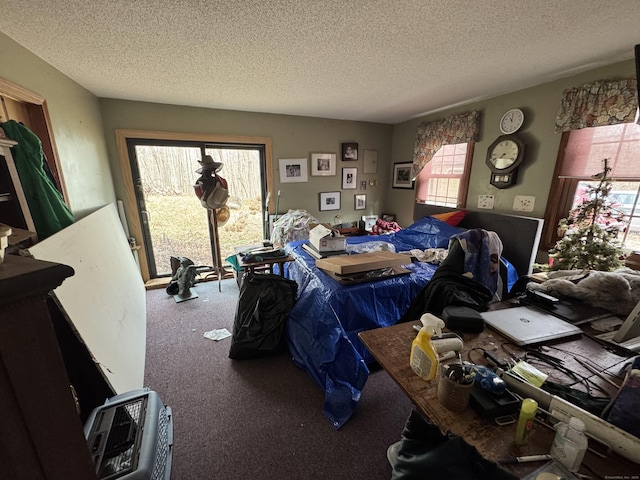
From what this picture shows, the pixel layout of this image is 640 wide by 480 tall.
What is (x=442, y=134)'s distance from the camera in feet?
11.1

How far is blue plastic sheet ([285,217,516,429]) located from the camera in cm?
160

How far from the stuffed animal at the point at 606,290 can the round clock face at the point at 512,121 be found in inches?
78.3

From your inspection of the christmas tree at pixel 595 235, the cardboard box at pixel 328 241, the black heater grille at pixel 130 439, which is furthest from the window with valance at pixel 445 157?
the black heater grille at pixel 130 439

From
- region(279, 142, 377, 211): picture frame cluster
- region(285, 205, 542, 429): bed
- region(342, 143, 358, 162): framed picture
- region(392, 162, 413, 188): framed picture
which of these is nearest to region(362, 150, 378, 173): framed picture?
region(279, 142, 377, 211): picture frame cluster

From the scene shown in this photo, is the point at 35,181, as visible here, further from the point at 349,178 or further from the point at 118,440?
the point at 349,178

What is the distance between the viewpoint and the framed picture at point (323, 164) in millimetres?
3963

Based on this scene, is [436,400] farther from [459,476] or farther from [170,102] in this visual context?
[170,102]

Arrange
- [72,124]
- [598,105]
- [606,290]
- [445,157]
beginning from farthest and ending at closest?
1. [445,157]
2. [72,124]
3. [598,105]
4. [606,290]

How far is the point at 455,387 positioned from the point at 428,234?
2571 mm

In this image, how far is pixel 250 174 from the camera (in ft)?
12.3

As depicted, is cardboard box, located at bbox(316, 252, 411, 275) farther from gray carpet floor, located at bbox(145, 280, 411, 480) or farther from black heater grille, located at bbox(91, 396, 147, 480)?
black heater grille, located at bbox(91, 396, 147, 480)

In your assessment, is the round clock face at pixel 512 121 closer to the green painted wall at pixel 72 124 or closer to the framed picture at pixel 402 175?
the framed picture at pixel 402 175

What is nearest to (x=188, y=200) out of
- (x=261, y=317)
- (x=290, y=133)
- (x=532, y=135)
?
(x=290, y=133)

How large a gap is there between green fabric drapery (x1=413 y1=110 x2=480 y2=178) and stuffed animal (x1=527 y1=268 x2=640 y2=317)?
7.51 ft
